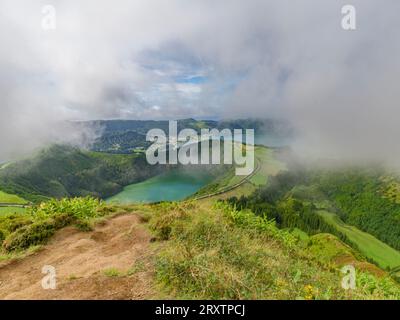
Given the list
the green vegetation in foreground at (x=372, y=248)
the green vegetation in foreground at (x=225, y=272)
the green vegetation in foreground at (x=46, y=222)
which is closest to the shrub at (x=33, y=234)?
the green vegetation in foreground at (x=46, y=222)

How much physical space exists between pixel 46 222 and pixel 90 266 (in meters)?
4.76

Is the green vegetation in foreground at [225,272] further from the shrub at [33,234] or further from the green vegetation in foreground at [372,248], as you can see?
the green vegetation in foreground at [372,248]

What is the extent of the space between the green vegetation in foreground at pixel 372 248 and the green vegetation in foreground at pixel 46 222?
150661 mm

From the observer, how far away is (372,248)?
529 feet

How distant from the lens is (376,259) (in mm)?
146500

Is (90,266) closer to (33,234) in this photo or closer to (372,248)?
(33,234)

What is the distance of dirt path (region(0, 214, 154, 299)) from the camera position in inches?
336

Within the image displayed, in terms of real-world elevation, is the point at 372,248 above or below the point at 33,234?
below

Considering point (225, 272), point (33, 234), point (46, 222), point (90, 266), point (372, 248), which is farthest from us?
point (372, 248)

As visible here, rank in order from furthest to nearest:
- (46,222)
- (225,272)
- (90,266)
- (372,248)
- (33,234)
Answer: (372,248)
(46,222)
(33,234)
(90,266)
(225,272)

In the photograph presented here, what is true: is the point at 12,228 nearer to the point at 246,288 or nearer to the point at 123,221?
the point at 123,221

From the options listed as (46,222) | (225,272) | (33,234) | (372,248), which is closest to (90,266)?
(33,234)

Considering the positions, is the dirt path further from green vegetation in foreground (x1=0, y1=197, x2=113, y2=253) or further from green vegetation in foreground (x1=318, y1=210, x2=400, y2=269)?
green vegetation in foreground (x1=318, y1=210, x2=400, y2=269)
